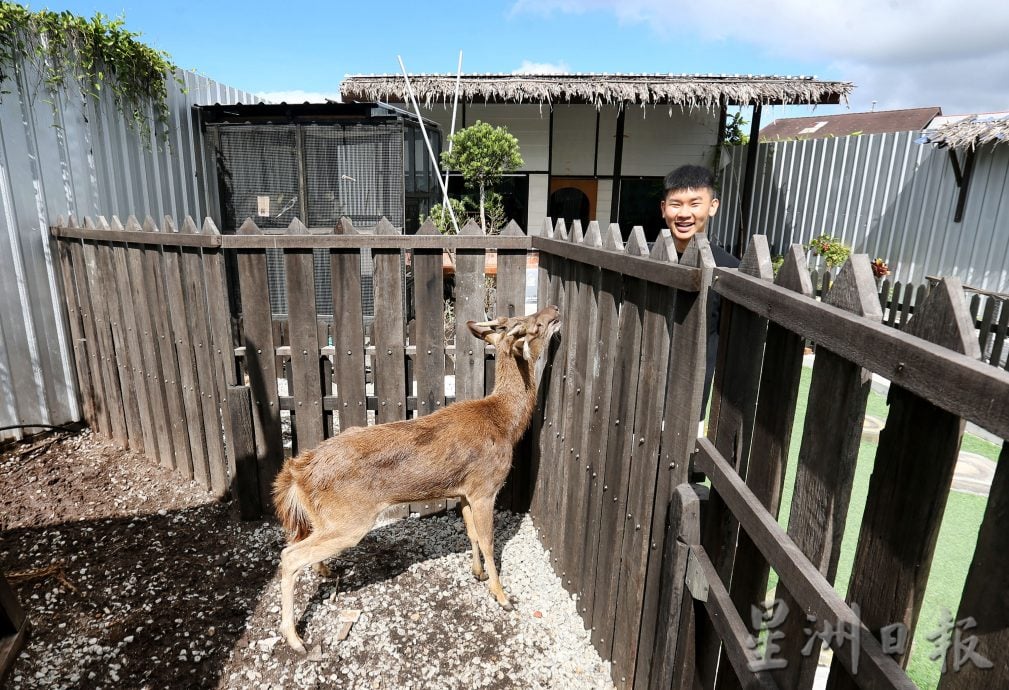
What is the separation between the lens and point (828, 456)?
1.26 m

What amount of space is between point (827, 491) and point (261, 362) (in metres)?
3.55

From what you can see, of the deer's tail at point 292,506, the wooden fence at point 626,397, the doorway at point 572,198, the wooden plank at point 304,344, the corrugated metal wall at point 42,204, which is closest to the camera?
the wooden fence at point 626,397

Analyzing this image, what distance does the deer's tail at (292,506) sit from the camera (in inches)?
115

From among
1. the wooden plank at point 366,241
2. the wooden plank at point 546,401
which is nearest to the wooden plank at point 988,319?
the wooden plank at point 546,401

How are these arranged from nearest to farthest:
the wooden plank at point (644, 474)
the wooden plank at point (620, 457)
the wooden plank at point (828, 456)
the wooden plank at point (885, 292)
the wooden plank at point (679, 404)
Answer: the wooden plank at point (828, 456), the wooden plank at point (679, 404), the wooden plank at point (644, 474), the wooden plank at point (620, 457), the wooden plank at point (885, 292)

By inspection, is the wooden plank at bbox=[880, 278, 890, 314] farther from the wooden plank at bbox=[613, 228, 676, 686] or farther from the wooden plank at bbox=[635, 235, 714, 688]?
the wooden plank at bbox=[635, 235, 714, 688]

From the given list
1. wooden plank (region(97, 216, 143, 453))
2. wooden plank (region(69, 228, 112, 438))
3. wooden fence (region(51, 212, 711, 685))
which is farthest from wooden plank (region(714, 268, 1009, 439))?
wooden plank (region(69, 228, 112, 438))

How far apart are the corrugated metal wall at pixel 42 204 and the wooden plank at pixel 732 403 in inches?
223

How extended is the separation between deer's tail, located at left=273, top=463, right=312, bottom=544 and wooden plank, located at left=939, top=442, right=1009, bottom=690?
269 cm

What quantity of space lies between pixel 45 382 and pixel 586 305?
5045 mm

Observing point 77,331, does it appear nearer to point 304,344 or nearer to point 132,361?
point 132,361

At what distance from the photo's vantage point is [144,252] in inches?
167

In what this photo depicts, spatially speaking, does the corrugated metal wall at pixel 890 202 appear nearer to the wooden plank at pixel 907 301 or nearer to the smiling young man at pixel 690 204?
the wooden plank at pixel 907 301

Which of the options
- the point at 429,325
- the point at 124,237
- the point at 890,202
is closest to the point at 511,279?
Result: the point at 429,325
